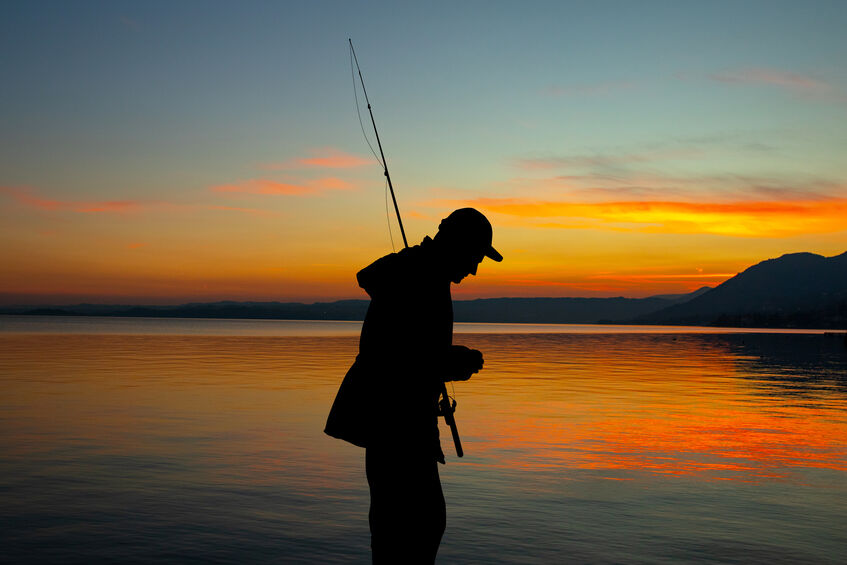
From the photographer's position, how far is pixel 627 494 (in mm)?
10016

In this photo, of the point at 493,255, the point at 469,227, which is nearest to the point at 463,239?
the point at 469,227

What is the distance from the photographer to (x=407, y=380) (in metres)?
3.68

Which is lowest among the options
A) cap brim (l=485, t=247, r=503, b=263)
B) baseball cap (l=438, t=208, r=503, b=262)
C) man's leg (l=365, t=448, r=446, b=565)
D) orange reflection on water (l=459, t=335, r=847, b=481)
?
orange reflection on water (l=459, t=335, r=847, b=481)

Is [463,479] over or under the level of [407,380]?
under

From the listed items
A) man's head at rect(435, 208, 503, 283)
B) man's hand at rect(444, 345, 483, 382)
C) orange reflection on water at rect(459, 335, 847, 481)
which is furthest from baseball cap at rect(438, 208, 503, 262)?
orange reflection on water at rect(459, 335, 847, 481)

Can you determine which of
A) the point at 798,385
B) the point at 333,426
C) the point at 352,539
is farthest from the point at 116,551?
the point at 798,385

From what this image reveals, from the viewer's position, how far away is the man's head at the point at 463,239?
380 cm

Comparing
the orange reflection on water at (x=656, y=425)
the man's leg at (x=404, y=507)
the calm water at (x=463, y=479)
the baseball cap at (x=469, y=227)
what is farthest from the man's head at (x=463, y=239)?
the orange reflection on water at (x=656, y=425)

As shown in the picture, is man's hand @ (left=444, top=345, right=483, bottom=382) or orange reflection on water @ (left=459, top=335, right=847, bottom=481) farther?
orange reflection on water @ (left=459, top=335, right=847, bottom=481)

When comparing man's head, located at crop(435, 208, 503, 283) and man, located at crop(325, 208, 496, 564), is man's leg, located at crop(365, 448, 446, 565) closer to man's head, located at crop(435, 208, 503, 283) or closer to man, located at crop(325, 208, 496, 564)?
man, located at crop(325, 208, 496, 564)

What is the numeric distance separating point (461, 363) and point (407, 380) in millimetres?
323

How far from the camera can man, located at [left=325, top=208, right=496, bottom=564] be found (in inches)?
144

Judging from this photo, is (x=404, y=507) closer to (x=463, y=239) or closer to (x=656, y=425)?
(x=463, y=239)

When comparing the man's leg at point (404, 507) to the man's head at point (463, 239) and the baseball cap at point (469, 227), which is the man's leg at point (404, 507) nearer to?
the man's head at point (463, 239)
